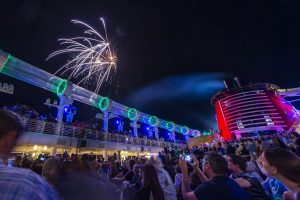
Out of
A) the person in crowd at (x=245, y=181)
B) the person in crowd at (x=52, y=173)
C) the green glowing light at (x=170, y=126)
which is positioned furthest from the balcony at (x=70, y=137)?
the green glowing light at (x=170, y=126)

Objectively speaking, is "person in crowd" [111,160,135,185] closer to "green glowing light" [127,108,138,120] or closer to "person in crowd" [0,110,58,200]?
"person in crowd" [0,110,58,200]

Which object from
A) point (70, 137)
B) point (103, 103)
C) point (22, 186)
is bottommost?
point (22, 186)

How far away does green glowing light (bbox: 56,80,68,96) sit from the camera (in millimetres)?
20200

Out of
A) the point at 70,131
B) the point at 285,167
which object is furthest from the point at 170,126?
the point at 285,167

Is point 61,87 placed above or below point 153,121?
below

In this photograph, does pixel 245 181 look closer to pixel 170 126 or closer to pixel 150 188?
pixel 150 188

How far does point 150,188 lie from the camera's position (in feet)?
9.91

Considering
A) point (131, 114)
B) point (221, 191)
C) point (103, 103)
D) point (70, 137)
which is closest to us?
point (221, 191)

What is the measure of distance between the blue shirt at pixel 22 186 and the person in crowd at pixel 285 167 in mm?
2375

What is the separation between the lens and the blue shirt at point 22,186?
2.99 ft

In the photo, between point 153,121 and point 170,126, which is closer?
point 153,121

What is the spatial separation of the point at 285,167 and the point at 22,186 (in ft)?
8.50

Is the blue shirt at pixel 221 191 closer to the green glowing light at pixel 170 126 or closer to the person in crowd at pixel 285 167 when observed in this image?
the person in crowd at pixel 285 167

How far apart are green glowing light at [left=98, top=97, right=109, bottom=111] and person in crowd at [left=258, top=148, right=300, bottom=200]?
86.1ft
